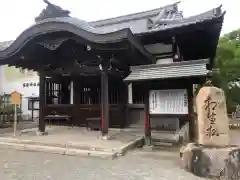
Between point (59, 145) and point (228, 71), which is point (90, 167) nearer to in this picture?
point (59, 145)

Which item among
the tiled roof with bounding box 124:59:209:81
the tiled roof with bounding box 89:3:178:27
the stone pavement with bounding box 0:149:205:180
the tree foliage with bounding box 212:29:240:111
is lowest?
the stone pavement with bounding box 0:149:205:180

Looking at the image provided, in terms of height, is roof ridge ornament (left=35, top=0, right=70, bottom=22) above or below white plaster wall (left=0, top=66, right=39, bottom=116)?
above

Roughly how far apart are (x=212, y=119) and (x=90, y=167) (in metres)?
3.33

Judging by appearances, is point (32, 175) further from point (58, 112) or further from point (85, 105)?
point (58, 112)

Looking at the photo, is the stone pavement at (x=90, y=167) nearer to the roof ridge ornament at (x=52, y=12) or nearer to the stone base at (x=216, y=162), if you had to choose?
the stone base at (x=216, y=162)

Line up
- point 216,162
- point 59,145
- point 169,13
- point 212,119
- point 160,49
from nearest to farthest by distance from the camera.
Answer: point 216,162, point 212,119, point 59,145, point 160,49, point 169,13

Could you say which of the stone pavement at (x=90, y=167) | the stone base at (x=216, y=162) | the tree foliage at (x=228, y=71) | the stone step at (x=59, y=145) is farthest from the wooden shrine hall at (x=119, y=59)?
the tree foliage at (x=228, y=71)

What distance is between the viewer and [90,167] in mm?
6238

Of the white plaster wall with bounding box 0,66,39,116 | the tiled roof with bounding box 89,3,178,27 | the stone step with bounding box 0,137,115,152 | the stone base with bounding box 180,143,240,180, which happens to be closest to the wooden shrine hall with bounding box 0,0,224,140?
the stone step with bounding box 0,137,115,152

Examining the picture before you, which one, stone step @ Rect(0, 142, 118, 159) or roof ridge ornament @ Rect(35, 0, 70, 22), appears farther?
roof ridge ornament @ Rect(35, 0, 70, 22)

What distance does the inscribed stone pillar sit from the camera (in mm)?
5923

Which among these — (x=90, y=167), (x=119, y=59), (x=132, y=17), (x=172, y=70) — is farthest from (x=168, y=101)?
(x=132, y=17)

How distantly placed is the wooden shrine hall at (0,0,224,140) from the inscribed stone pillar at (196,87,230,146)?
165 cm

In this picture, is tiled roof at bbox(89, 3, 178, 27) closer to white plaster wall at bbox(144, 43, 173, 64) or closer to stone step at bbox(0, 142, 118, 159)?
white plaster wall at bbox(144, 43, 173, 64)
